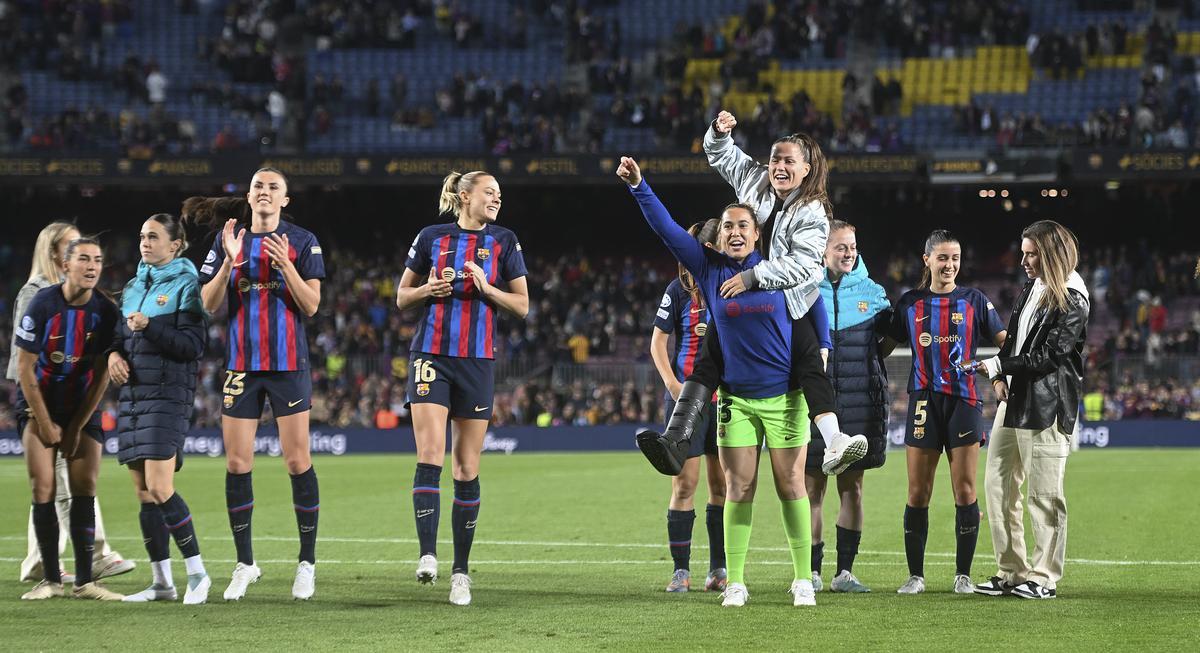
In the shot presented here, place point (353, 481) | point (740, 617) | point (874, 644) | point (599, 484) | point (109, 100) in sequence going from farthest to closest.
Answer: point (109, 100) → point (353, 481) → point (599, 484) → point (740, 617) → point (874, 644)

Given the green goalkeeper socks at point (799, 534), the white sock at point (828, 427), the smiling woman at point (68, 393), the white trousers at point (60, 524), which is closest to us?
the white sock at point (828, 427)

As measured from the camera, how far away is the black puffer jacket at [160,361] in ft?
26.9

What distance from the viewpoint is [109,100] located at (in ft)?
125

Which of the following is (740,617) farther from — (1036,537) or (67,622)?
(67,622)

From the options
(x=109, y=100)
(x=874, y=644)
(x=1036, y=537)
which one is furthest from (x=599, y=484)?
(x=109, y=100)

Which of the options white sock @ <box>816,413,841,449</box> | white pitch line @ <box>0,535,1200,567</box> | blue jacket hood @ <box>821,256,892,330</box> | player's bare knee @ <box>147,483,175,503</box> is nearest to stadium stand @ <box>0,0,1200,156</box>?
white pitch line @ <box>0,535,1200,567</box>

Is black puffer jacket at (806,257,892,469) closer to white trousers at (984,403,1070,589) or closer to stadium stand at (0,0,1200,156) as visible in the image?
white trousers at (984,403,1070,589)

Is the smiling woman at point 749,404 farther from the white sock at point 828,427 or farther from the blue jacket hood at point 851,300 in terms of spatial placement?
the blue jacket hood at point 851,300

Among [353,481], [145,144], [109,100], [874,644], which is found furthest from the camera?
[109,100]

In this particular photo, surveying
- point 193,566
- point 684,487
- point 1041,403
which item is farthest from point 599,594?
point 1041,403

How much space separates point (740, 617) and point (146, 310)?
3954 millimetres

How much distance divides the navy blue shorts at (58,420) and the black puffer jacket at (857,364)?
454 centimetres

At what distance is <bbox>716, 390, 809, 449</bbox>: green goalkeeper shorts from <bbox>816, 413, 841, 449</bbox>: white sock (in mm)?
152

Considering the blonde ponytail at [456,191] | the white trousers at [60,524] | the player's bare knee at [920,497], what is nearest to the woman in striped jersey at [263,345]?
the blonde ponytail at [456,191]
